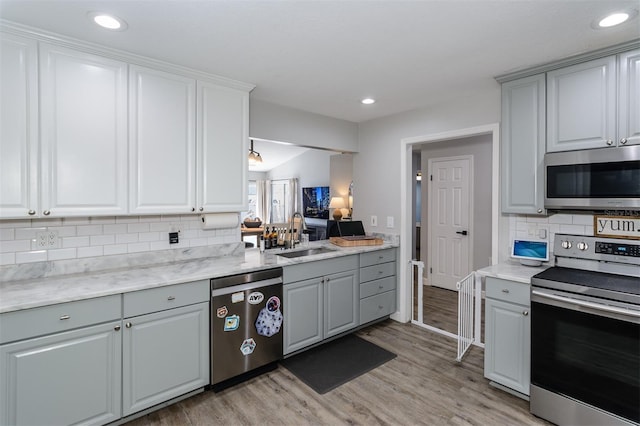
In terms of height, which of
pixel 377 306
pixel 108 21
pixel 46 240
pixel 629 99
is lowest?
pixel 377 306

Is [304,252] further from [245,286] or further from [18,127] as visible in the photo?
[18,127]

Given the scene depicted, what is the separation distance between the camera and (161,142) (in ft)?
7.84

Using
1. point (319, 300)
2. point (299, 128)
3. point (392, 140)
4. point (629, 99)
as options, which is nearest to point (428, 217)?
point (392, 140)

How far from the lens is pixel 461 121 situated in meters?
3.19

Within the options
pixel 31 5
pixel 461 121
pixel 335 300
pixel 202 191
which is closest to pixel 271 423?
pixel 335 300

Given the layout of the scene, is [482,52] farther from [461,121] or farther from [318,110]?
[318,110]

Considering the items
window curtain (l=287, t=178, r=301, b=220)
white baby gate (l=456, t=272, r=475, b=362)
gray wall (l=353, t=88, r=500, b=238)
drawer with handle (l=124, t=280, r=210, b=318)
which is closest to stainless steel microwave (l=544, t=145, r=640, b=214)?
gray wall (l=353, t=88, r=500, b=238)

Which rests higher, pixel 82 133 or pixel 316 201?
pixel 82 133

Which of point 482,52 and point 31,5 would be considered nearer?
point 31,5

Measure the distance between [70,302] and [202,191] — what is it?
1.14 metres

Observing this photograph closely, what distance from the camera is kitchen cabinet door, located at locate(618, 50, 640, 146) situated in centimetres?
207

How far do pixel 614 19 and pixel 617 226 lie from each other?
1.34 m

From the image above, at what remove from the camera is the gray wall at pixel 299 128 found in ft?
10.6

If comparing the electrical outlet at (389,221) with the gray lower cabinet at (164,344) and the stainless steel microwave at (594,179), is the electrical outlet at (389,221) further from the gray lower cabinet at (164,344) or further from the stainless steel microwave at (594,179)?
the gray lower cabinet at (164,344)
